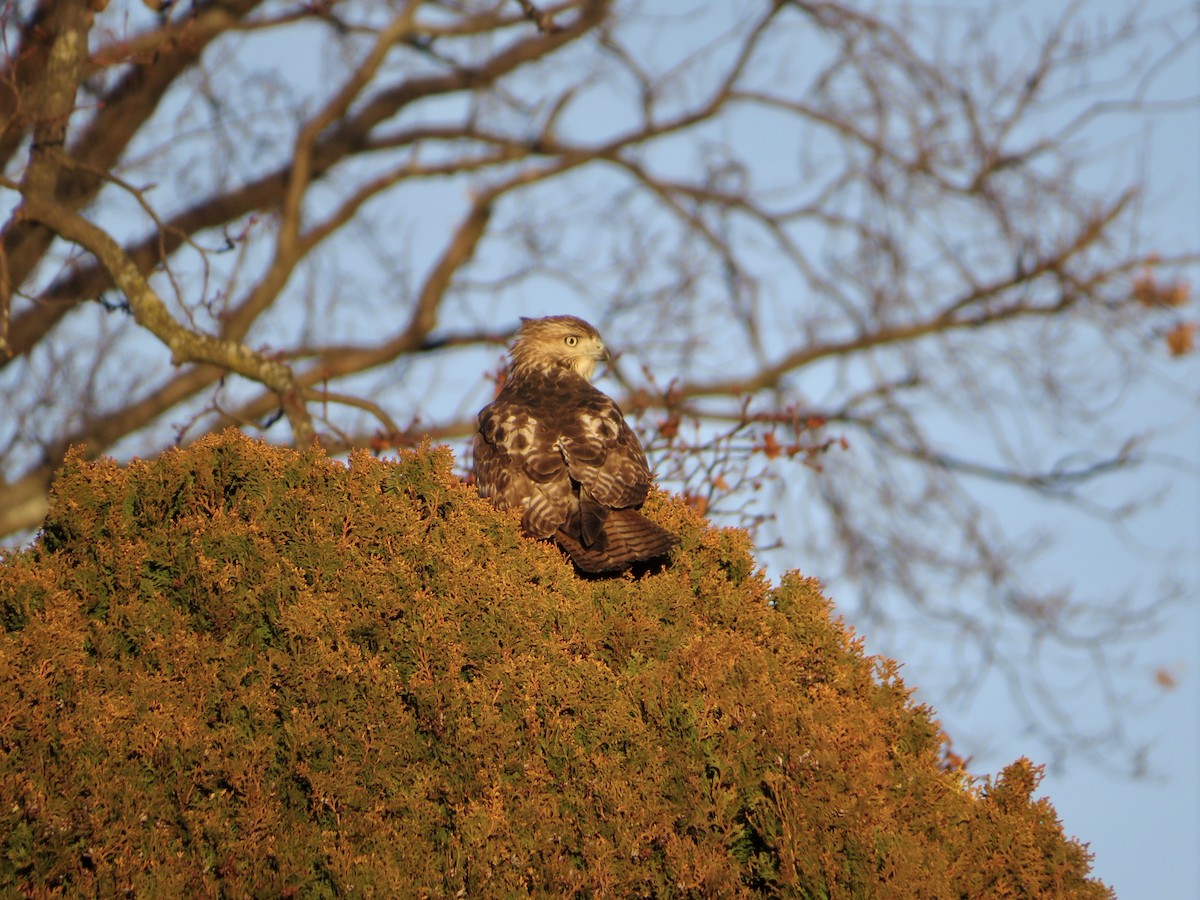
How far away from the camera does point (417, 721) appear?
4.61 m

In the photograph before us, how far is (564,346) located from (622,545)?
2881mm

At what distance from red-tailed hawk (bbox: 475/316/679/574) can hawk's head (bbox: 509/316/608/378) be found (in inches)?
24.4

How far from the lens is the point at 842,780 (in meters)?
4.57

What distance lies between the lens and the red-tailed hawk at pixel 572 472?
566 centimetres

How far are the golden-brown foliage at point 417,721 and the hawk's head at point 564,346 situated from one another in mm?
3011

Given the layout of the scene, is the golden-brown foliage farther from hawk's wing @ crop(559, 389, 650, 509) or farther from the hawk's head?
the hawk's head

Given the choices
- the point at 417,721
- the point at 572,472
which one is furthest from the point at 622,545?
the point at 417,721

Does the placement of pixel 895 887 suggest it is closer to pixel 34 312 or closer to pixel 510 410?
pixel 510 410

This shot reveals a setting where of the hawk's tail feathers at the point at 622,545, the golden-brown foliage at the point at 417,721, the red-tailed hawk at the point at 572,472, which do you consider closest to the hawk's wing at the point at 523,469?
the red-tailed hawk at the point at 572,472

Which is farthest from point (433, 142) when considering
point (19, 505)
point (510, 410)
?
point (510, 410)

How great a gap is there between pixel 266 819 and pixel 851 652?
2367mm

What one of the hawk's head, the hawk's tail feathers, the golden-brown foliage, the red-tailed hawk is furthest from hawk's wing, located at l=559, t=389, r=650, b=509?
the hawk's head

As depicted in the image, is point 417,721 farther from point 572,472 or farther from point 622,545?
point 572,472

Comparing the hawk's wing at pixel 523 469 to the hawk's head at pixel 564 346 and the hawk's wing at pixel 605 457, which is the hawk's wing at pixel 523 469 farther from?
the hawk's head at pixel 564 346
